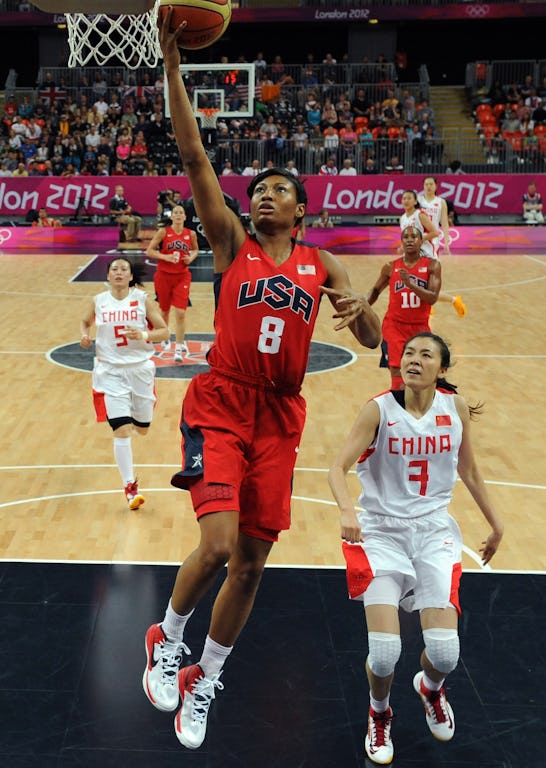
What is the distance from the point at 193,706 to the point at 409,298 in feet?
18.5

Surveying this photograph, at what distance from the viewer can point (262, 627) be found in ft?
18.2

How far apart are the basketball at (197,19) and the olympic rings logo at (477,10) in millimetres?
30422

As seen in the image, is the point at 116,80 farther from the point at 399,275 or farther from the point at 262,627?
the point at 262,627

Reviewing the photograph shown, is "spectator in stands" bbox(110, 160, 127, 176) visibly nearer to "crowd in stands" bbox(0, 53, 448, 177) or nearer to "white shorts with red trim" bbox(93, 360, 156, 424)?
"crowd in stands" bbox(0, 53, 448, 177)

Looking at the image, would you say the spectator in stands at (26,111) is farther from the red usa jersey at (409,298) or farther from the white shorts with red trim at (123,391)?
the white shorts with red trim at (123,391)

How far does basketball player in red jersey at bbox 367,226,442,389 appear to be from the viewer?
29.8 feet

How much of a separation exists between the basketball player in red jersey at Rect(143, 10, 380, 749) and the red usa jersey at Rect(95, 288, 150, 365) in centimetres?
347

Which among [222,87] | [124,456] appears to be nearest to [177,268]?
[124,456]

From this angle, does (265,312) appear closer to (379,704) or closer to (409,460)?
(409,460)

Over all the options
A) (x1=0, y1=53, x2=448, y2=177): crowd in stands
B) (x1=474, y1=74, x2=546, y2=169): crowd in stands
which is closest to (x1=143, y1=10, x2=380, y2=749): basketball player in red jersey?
(x1=0, y1=53, x2=448, y2=177): crowd in stands

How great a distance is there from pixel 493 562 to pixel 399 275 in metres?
3.39

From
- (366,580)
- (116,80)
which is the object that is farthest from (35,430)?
(116,80)

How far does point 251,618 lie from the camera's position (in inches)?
223

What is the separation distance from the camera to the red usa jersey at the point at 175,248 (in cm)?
1218
